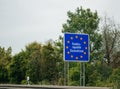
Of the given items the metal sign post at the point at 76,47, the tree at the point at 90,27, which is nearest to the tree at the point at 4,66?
the tree at the point at 90,27

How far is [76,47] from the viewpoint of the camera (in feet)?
99.6

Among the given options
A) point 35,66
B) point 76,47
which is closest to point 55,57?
point 35,66

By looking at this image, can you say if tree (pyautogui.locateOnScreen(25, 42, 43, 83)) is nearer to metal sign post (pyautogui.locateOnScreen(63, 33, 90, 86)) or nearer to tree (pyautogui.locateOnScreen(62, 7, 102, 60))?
tree (pyautogui.locateOnScreen(62, 7, 102, 60))

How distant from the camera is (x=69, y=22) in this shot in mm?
54125

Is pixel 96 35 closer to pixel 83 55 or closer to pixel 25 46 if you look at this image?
pixel 25 46

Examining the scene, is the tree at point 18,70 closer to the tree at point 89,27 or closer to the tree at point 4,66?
the tree at point 4,66

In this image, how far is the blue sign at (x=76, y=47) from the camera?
1182 inches

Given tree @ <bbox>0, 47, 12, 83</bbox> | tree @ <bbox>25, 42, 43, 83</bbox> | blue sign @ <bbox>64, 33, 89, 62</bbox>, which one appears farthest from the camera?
tree @ <bbox>0, 47, 12, 83</bbox>

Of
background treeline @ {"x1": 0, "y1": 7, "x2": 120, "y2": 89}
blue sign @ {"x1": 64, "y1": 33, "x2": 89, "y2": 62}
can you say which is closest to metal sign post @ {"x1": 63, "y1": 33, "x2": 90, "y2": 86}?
blue sign @ {"x1": 64, "y1": 33, "x2": 89, "y2": 62}

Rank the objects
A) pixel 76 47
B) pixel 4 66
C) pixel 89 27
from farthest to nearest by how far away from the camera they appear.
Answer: pixel 4 66 < pixel 89 27 < pixel 76 47

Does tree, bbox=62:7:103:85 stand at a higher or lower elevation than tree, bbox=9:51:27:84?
higher

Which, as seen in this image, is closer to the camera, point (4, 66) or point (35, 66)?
point (35, 66)

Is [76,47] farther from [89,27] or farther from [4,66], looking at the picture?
[4,66]

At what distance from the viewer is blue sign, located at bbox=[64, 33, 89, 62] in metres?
30.0
